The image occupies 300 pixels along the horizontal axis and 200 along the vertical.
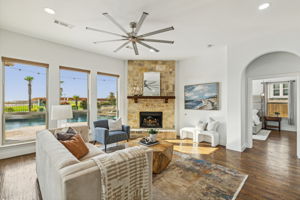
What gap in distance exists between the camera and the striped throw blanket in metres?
1.17

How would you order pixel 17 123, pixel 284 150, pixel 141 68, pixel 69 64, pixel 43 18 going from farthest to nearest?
pixel 141 68
pixel 69 64
pixel 284 150
pixel 17 123
pixel 43 18

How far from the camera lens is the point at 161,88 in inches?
221

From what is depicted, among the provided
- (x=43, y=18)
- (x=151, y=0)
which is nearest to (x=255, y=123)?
(x=151, y=0)

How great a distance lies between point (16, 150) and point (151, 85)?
14.5 feet

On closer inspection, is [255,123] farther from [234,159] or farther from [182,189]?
[182,189]

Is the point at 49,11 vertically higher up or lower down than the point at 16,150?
Result: higher up

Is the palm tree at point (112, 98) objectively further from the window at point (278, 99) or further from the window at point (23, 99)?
the window at point (278, 99)

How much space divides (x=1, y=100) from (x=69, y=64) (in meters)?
1.84

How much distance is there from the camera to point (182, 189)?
2.16 meters

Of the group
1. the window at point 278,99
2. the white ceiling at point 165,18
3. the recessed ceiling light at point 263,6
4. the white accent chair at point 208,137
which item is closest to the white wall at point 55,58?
the white ceiling at point 165,18

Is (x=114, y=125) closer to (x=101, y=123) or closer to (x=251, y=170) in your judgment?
(x=101, y=123)

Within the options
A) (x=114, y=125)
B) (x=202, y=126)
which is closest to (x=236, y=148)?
(x=202, y=126)

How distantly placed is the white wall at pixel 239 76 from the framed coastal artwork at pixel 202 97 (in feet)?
1.93

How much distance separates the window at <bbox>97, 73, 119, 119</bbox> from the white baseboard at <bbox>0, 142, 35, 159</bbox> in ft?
6.57
